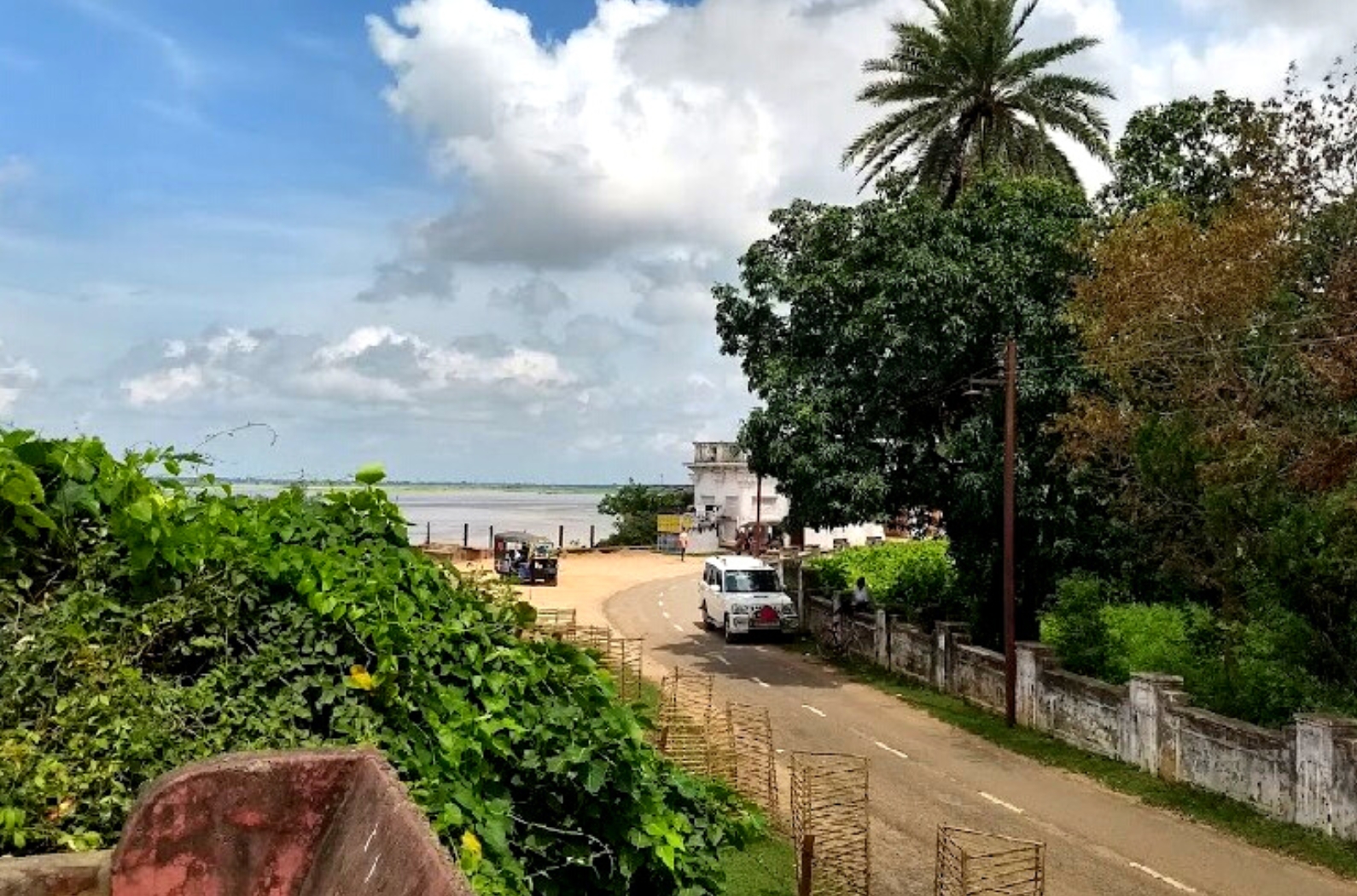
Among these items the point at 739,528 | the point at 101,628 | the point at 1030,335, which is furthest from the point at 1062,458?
the point at 739,528

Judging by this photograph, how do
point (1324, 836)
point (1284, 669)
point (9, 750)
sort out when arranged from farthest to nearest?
point (1284, 669), point (1324, 836), point (9, 750)

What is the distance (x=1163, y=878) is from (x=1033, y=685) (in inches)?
272

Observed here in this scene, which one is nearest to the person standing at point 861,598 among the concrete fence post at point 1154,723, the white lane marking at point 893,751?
the white lane marking at point 893,751

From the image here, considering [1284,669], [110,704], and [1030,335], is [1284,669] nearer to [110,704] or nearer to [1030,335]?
[1030,335]

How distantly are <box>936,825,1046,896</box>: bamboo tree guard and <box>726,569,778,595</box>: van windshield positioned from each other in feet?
58.5

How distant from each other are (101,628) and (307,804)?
2.05 metres

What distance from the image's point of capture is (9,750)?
457cm

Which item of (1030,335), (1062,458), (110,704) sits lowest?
(110,704)

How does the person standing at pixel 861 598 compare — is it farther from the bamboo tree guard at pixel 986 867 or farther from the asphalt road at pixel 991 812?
the bamboo tree guard at pixel 986 867

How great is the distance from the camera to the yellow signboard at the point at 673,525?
194 ft

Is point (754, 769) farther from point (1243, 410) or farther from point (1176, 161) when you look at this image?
point (1176, 161)

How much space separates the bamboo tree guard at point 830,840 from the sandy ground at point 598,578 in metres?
17.5

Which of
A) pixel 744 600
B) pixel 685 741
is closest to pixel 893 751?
pixel 685 741

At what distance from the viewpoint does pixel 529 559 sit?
137ft
